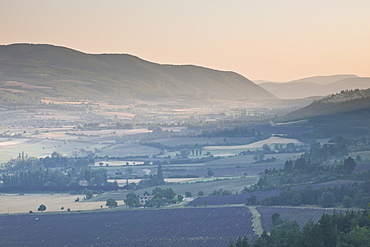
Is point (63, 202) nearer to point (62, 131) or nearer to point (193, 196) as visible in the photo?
point (193, 196)

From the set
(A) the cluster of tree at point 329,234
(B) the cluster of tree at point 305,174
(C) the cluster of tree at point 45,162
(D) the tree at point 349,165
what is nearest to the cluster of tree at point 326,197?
(B) the cluster of tree at point 305,174

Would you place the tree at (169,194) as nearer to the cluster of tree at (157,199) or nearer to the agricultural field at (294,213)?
the cluster of tree at (157,199)

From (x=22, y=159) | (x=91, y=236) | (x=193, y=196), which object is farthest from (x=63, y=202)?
(x=22, y=159)

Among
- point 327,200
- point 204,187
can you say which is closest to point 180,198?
point 204,187

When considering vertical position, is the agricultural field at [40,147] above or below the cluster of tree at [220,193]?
above

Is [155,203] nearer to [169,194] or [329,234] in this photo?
[169,194]

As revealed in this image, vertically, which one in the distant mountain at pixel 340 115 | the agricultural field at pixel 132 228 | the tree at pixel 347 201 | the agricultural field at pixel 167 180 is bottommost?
the agricultural field at pixel 132 228
